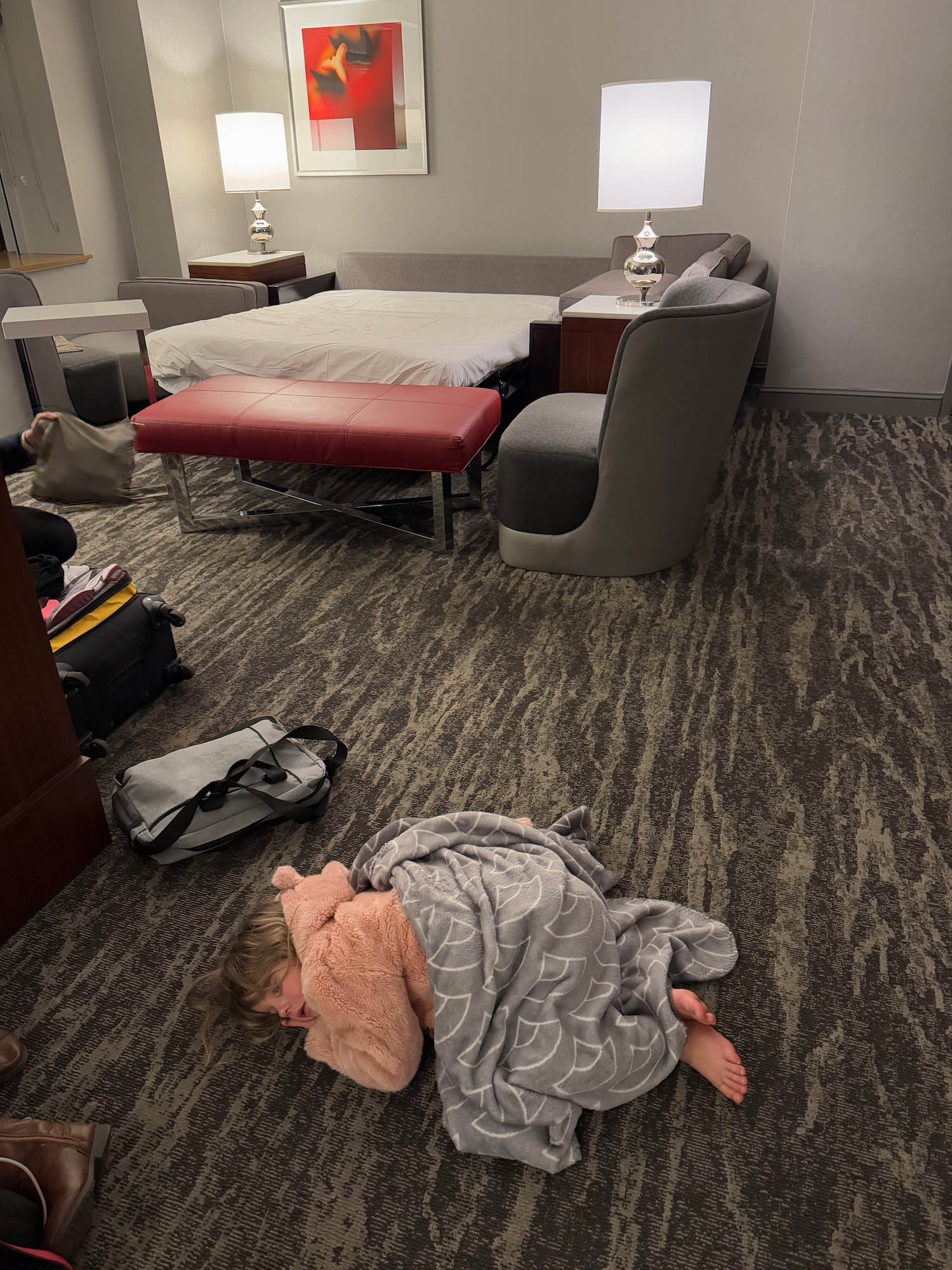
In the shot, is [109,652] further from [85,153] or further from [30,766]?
[85,153]

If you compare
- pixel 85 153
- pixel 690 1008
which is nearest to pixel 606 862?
pixel 690 1008

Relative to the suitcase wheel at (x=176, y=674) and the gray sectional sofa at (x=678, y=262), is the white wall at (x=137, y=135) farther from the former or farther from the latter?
the suitcase wheel at (x=176, y=674)

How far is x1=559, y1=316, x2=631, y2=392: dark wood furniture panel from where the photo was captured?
11.0 ft

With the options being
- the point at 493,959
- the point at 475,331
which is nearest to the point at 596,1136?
the point at 493,959

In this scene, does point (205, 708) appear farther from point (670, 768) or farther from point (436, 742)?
point (670, 768)

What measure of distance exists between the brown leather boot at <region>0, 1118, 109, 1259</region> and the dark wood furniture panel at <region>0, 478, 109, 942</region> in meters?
0.49

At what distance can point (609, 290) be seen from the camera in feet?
13.2

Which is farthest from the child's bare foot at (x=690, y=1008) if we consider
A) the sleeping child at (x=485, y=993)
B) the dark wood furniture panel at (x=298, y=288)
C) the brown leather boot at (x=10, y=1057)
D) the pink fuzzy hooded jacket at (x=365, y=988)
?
the dark wood furniture panel at (x=298, y=288)

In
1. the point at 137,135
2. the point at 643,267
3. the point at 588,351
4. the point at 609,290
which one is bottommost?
the point at 588,351

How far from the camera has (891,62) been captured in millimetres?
3779

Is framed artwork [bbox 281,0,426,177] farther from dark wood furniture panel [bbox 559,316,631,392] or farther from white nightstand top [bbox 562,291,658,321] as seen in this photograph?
dark wood furniture panel [bbox 559,316,631,392]

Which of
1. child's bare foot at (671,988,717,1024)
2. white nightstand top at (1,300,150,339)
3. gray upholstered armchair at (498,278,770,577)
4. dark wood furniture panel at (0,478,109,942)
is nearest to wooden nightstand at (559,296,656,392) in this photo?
gray upholstered armchair at (498,278,770,577)

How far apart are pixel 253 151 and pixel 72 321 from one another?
238cm

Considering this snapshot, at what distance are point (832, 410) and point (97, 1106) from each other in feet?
14.6
